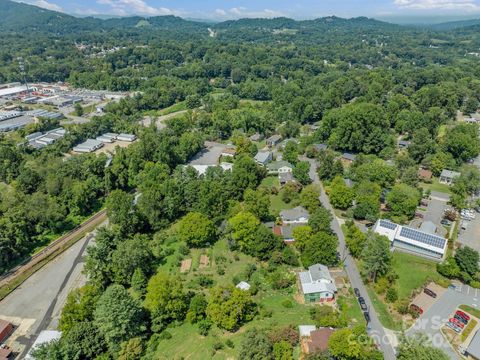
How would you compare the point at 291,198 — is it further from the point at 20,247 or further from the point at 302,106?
the point at 302,106

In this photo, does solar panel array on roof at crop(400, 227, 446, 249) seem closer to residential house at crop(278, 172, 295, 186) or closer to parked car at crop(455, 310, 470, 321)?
parked car at crop(455, 310, 470, 321)

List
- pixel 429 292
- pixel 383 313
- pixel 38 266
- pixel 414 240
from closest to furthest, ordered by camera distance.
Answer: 1. pixel 383 313
2. pixel 429 292
3. pixel 414 240
4. pixel 38 266

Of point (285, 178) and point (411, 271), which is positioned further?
point (285, 178)

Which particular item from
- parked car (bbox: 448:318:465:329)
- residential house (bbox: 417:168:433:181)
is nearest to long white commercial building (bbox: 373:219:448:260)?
parked car (bbox: 448:318:465:329)

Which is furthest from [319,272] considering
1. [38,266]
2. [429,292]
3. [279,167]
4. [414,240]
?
[38,266]

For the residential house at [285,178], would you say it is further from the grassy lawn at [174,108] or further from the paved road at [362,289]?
the grassy lawn at [174,108]

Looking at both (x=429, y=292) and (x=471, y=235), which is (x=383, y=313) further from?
(x=471, y=235)

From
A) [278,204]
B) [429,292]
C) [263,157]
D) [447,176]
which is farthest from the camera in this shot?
[263,157]
